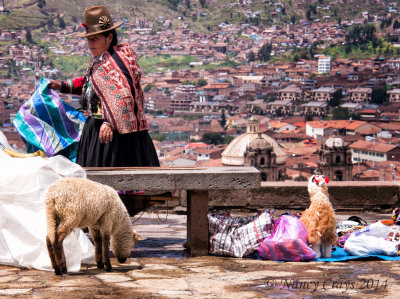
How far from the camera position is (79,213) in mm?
2723

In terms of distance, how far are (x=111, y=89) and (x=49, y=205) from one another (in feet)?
3.10

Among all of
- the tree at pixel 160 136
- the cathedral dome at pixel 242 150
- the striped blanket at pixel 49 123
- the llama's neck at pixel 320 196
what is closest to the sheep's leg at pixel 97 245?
the striped blanket at pixel 49 123

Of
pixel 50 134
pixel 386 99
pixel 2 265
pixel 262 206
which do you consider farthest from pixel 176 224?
pixel 386 99

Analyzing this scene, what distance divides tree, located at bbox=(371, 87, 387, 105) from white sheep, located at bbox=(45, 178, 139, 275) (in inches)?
3052

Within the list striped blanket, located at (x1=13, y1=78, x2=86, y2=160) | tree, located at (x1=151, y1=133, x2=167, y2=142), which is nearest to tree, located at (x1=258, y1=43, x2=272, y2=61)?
tree, located at (x1=151, y1=133, x2=167, y2=142)

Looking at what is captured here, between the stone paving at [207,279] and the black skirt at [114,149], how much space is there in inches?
19.3

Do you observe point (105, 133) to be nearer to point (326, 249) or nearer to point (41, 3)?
point (326, 249)

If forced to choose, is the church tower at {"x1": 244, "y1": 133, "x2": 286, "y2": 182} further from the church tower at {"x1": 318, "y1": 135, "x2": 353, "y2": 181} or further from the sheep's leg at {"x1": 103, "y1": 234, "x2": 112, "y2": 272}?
the sheep's leg at {"x1": 103, "y1": 234, "x2": 112, "y2": 272}

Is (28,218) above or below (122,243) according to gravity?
above

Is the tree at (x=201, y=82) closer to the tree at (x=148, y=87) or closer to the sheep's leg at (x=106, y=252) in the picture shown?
the tree at (x=148, y=87)

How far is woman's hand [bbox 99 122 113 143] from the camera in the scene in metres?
3.50

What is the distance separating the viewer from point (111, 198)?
289 cm

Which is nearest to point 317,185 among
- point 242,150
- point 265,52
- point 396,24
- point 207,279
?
point 207,279

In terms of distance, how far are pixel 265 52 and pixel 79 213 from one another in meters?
92.5
